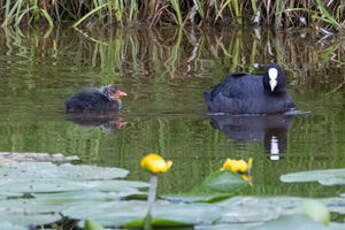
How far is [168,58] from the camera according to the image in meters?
10.1

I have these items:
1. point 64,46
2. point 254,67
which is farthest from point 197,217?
point 64,46

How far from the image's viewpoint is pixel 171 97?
7.47 metres

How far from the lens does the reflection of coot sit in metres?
5.77

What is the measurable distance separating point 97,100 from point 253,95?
1.30 meters

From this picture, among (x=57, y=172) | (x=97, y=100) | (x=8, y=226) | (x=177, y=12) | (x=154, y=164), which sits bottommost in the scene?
(x=8, y=226)

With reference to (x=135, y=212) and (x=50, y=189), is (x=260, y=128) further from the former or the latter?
(x=135, y=212)

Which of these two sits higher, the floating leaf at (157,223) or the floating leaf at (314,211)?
the floating leaf at (314,211)

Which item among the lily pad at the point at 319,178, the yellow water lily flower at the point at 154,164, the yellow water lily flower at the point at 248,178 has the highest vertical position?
the yellow water lily flower at the point at 154,164

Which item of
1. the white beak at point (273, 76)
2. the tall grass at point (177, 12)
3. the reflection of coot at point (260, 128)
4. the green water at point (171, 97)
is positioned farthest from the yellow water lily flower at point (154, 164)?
the tall grass at point (177, 12)

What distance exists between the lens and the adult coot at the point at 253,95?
711 centimetres

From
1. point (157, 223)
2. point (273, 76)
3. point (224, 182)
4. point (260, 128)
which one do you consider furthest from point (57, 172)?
point (273, 76)

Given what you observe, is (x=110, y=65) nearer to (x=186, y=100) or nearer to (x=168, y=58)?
(x=168, y=58)

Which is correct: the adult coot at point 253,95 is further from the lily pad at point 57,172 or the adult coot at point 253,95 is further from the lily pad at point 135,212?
the lily pad at point 135,212

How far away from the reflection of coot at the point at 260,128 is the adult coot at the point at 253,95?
103 millimetres
